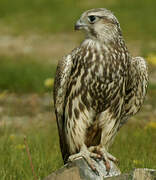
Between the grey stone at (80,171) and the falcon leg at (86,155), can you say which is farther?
the falcon leg at (86,155)

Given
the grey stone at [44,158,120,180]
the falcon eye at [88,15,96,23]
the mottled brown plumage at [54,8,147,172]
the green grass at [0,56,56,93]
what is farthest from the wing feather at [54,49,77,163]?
the green grass at [0,56,56,93]

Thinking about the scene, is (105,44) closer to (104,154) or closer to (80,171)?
(104,154)

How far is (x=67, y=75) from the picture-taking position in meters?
4.76

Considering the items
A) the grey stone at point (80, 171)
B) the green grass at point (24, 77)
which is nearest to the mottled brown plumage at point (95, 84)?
the grey stone at point (80, 171)

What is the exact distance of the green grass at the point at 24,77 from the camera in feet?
30.1

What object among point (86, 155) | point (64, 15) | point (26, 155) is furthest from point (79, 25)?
point (64, 15)

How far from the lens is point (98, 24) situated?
4.59m

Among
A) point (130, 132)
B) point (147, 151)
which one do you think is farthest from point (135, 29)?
point (147, 151)

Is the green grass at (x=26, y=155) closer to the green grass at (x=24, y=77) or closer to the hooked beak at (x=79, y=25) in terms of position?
the hooked beak at (x=79, y=25)

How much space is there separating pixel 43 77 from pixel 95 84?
495 cm

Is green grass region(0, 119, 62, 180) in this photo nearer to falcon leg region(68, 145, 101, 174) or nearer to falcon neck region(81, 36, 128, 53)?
falcon leg region(68, 145, 101, 174)

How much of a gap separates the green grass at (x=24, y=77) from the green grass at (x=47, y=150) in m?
2.10

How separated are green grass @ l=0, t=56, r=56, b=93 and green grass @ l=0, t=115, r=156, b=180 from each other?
2.10 metres

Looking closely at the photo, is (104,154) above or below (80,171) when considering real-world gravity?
below
